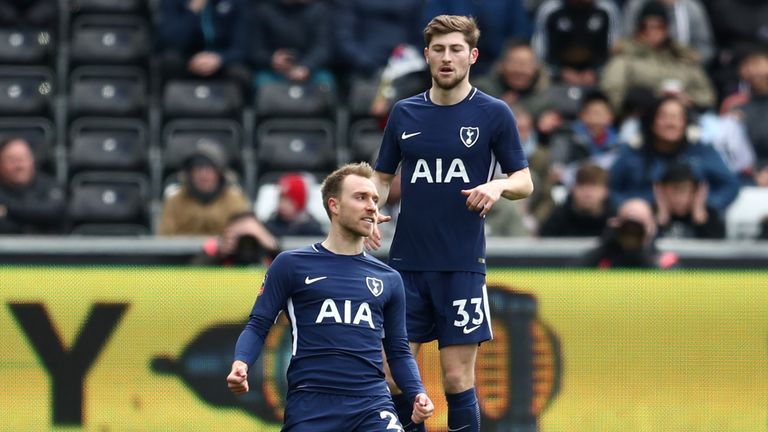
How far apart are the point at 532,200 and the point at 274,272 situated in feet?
19.3

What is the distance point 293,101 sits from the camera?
14.9m

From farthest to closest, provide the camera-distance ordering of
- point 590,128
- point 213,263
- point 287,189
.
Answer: point 590,128, point 287,189, point 213,263

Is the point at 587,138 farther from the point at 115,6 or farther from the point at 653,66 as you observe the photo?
the point at 115,6

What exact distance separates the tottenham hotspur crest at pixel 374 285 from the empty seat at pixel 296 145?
6.55m

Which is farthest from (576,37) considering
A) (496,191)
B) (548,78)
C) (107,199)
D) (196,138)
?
(496,191)

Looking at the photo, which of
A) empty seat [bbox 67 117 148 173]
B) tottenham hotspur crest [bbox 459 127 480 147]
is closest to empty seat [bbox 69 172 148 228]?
empty seat [bbox 67 117 148 173]

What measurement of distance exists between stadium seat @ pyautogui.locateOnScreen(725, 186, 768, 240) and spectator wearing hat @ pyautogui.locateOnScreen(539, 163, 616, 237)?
3.69ft

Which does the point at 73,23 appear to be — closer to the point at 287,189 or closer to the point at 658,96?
the point at 287,189

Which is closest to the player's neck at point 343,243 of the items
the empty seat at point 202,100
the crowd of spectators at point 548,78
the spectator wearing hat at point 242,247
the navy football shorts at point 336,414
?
the navy football shorts at point 336,414

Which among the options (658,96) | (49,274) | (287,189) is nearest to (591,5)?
(658,96)

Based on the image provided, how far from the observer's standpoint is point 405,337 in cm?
797

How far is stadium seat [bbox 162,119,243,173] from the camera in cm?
1440

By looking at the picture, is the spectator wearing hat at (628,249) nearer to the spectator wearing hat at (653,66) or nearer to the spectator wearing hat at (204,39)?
Answer: the spectator wearing hat at (653,66)

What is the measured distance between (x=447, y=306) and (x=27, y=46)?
788 cm
